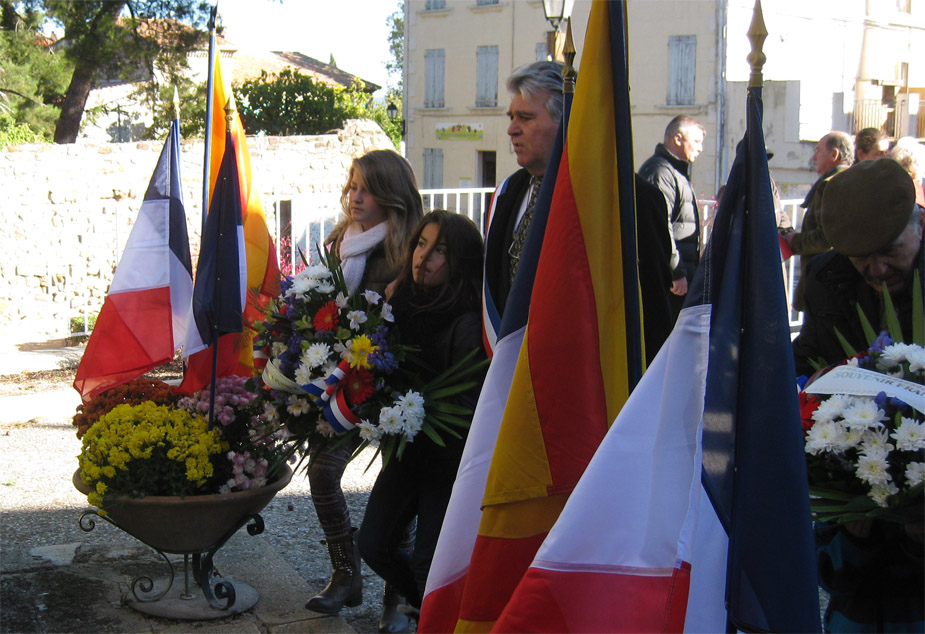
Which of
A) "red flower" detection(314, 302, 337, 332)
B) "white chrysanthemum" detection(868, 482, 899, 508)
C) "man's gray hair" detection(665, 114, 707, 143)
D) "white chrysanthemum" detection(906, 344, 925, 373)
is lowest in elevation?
"white chrysanthemum" detection(868, 482, 899, 508)

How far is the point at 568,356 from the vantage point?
216 cm

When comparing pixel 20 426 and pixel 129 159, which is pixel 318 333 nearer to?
pixel 20 426

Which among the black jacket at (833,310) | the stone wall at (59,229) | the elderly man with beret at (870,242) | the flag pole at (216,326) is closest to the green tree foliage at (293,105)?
the stone wall at (59,229)

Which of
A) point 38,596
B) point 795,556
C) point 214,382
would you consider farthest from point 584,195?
point 38,596

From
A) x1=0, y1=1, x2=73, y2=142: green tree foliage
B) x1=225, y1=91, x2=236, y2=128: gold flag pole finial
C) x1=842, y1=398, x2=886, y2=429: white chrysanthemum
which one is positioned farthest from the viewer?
x1=0, y1=1, x2=73, y2=142: green tree foliage

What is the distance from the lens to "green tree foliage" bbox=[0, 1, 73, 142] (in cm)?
1568

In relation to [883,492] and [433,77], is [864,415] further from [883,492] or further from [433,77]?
[433,77]

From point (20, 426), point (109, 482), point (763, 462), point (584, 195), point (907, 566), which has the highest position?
point (584, 195)

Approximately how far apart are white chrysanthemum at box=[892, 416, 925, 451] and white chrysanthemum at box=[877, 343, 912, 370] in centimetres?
26

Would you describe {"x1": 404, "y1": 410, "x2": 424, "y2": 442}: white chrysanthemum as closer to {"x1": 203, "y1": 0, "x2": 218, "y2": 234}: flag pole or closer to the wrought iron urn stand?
the wrought iron urn stand

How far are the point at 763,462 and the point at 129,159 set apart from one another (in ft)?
33.4

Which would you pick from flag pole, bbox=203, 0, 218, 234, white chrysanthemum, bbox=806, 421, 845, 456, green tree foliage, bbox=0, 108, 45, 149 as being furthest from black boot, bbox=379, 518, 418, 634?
green tree foliage, bbox=0, 108, 45, 149

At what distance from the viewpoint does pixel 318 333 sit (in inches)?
122

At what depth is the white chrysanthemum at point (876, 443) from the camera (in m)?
1.94
